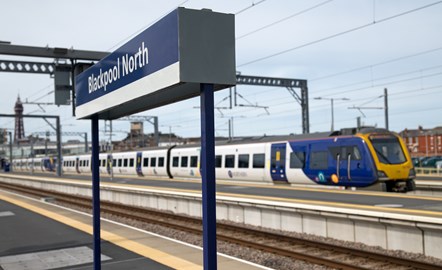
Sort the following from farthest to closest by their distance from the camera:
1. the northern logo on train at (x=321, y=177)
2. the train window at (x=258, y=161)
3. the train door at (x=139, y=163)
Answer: the train door at (x=139, y=163) < the train window at (x=258, y=161) < the northern logo on train at (x=321, y=177)

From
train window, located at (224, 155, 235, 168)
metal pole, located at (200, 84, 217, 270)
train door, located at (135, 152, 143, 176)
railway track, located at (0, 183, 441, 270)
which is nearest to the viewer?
metal pole, located at (200, 84, 217, 270)

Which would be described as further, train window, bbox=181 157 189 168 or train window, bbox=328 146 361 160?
train window, bbox=181 157 189 168

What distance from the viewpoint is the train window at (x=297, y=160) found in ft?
67.5

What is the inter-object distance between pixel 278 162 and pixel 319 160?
2913mm

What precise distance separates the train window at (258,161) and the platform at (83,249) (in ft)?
35.9

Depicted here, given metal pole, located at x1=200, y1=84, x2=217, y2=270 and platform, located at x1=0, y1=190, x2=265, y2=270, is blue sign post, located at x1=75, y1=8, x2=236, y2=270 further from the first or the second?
platform, located at x1=0, y1=190, x2=265, y2=270

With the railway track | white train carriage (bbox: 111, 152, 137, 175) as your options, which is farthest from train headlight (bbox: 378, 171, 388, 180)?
white train carriage (bbox: 111, 152, 137, 175)

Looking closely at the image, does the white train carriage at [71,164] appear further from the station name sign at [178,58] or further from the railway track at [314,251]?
the station name sign at [178,58]

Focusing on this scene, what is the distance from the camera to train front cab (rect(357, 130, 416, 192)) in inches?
697

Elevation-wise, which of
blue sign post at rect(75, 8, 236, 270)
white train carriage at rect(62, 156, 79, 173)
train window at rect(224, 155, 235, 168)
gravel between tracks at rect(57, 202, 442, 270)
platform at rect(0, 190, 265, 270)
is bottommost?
gravel between tracks at rect(57, 202, 442, 270)

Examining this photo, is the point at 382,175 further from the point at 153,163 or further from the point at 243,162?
the point at 153,163

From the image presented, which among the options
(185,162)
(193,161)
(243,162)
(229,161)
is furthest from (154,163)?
(243,162)

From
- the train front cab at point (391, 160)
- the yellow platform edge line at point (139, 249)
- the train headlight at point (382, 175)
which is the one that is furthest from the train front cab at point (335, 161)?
the yellow platform edge line at point (139, 249)

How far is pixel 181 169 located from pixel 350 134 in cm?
1449
